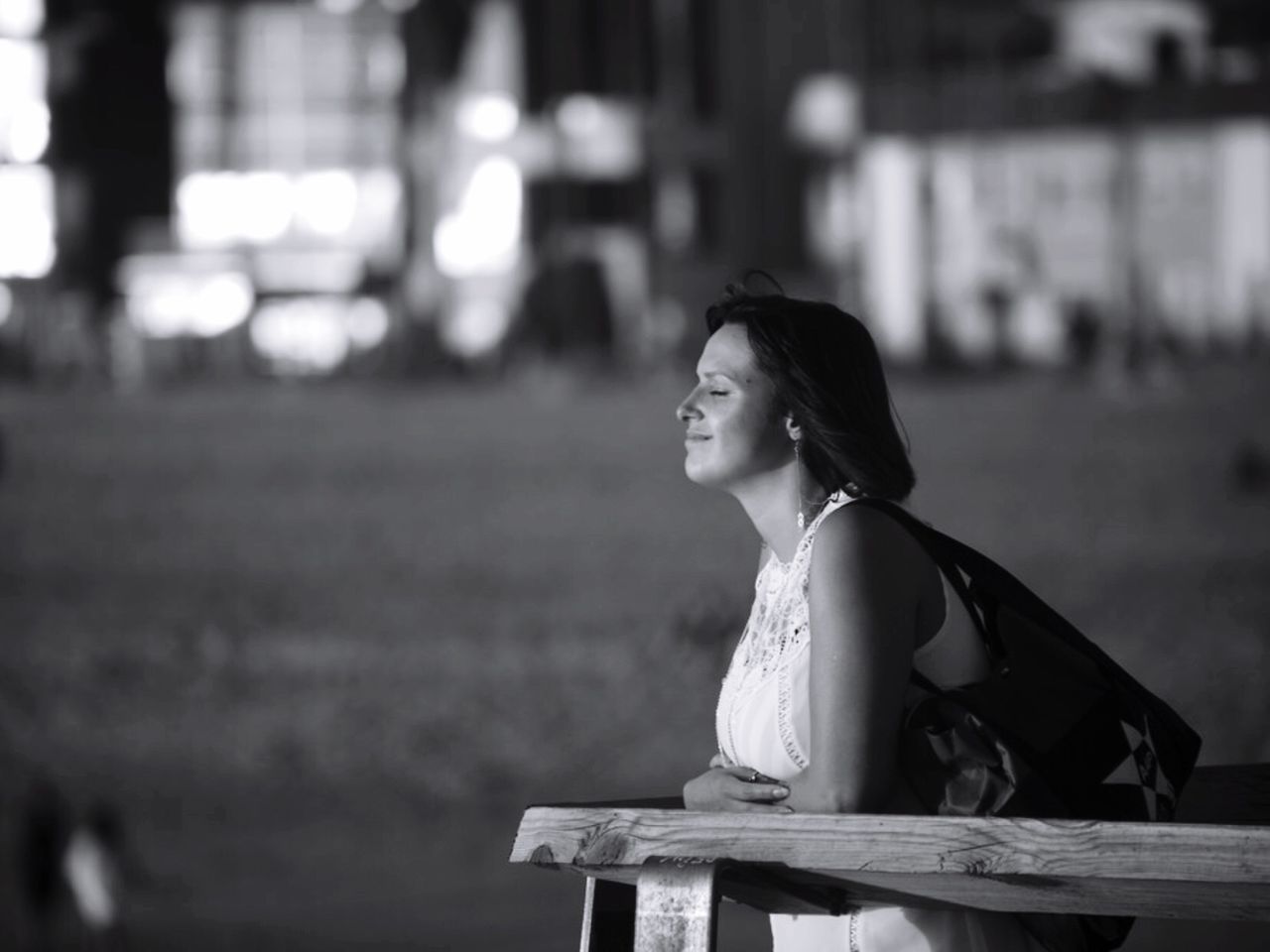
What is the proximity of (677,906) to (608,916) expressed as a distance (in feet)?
0.69

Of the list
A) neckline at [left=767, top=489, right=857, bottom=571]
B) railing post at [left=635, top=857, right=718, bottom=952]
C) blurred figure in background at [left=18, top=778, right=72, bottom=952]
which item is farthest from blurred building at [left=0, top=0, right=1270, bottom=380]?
railing post at [left=635, top=857, right=718, bottom=952]

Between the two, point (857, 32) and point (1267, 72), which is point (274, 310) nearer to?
point (857, 32)

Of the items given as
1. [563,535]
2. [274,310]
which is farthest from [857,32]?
[563,535]

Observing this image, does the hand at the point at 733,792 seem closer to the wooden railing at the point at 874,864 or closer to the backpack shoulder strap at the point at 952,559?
the wooden railing at the point at 874,864

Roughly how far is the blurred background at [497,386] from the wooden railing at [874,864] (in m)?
1.62

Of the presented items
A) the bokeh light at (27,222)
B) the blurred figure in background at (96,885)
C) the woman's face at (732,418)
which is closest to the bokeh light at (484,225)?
the bokeh light at (27,222)

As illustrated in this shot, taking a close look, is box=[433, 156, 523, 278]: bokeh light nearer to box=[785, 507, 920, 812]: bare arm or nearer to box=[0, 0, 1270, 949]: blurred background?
box=[0, 0, 1270, 949]: blurred background

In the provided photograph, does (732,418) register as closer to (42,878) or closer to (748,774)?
(748,774)

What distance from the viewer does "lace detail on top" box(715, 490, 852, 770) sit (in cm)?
205

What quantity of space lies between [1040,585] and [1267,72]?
16.2m

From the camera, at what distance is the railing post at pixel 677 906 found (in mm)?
1701

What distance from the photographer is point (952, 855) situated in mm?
1730

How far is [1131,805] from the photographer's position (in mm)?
1935

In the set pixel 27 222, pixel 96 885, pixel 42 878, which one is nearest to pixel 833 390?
pixel 96 885
